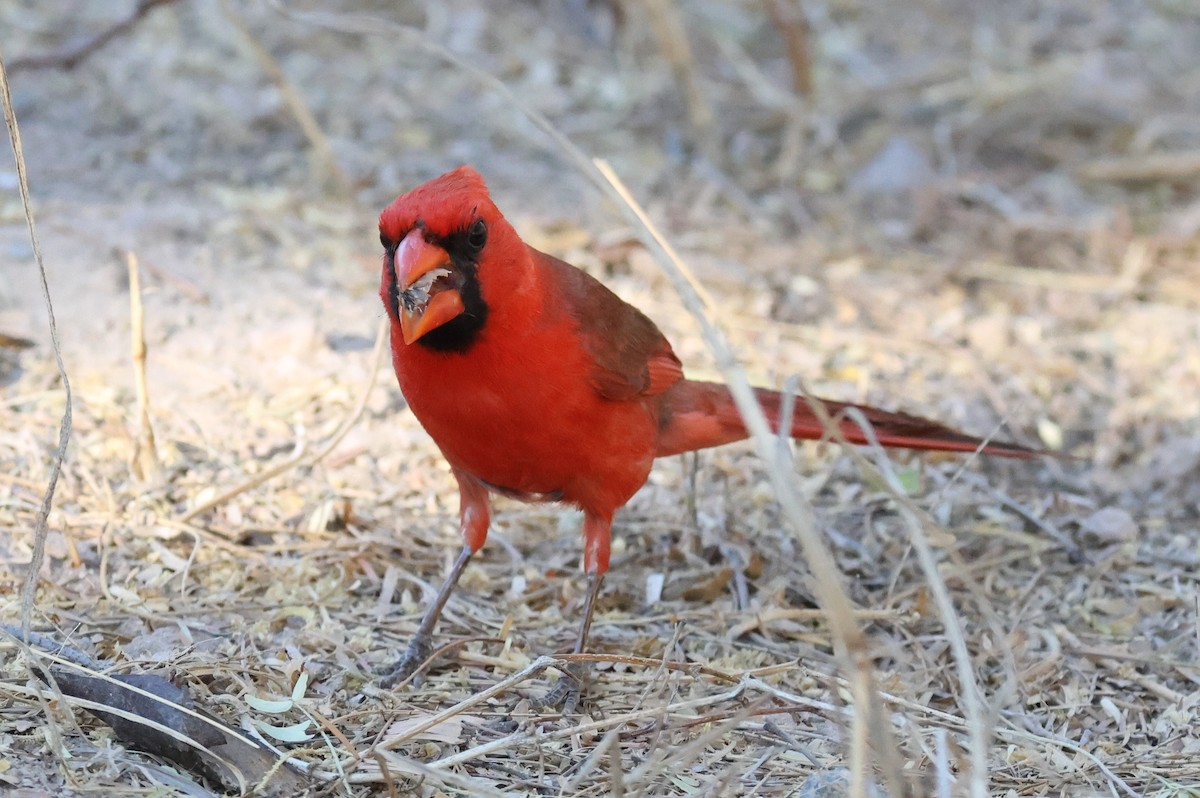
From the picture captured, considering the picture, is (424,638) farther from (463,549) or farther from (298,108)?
(298,108)

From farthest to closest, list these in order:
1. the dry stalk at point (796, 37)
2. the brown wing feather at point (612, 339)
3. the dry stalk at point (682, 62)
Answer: the dry stalk at point (796, 37) < the dry stalk at point (682, 62) < the brown wing feather at point (612, 339)

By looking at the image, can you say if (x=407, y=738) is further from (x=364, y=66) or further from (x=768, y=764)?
(x=364, y=66)

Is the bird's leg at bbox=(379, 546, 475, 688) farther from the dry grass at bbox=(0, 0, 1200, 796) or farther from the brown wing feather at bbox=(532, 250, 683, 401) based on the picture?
the brown wing feather at bbox=(532, 250, 683, 401)

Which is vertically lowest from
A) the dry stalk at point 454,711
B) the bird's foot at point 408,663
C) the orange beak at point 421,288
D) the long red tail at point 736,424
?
the bird's foot at point 408,663

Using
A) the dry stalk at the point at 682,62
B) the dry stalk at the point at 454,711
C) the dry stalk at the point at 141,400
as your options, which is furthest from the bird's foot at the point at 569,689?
the dry stalk at the point at 682,62

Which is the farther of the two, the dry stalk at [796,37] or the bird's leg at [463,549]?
the dry stalk at [796,37]

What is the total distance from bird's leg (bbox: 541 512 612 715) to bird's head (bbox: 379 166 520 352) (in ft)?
1.94

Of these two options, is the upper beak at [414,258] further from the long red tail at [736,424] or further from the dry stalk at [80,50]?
the dry stalk at [80,50]

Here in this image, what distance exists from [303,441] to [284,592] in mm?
670

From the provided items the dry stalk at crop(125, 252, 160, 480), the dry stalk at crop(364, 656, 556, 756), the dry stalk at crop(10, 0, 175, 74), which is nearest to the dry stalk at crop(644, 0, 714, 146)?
A: the dry stalk at crop(10, 0, 175, 74)

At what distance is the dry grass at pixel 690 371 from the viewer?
2455mm

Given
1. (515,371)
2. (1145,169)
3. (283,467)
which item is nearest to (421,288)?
(515,371)

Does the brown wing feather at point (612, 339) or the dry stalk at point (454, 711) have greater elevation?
the brown wing feather at point (612, 339)

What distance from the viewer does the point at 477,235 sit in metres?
2.50
